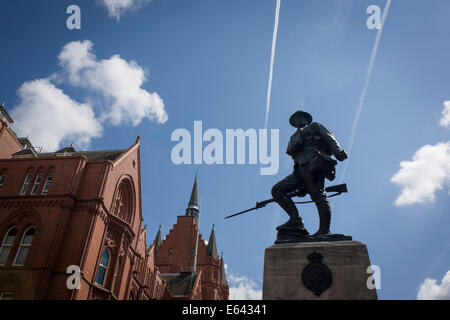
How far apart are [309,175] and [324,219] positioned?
803mm

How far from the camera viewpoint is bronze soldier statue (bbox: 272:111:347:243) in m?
5.60

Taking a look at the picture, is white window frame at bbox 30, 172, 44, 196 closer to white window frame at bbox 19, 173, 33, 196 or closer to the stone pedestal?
white window frame at bbox 19, 173, 33, 196

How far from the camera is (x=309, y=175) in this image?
5.75 meters

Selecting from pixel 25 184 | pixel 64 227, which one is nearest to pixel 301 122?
pixel 64 227

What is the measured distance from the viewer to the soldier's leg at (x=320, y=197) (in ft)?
18.0

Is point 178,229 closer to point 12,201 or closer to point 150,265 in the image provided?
point 150,265

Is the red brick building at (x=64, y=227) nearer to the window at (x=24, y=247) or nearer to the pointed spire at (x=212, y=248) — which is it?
the window at (x=24, y=247)

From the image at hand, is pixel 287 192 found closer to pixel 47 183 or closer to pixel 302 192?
pixel 302 192

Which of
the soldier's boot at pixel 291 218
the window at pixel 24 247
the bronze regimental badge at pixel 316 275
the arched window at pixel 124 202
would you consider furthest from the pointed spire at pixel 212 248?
the bronze regimental badge at pixel 316 275

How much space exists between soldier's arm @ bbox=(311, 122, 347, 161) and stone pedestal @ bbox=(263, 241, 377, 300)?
1.53m

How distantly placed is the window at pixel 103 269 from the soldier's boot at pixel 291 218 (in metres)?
20.3

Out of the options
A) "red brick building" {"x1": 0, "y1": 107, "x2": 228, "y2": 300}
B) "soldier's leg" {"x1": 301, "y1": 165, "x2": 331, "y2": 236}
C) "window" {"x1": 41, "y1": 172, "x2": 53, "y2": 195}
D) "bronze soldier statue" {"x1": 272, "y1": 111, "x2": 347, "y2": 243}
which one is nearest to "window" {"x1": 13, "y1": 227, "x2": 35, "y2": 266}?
"red brick building" {"x1": 0, "y1": 107, "x2": 228, "y2": 300}
